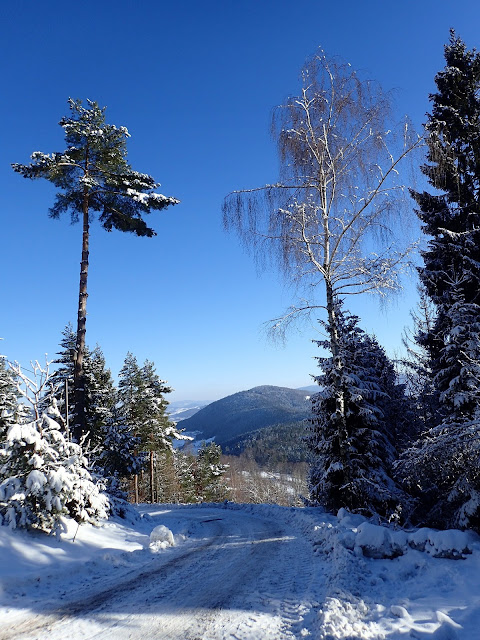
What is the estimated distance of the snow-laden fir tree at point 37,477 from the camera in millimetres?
8023

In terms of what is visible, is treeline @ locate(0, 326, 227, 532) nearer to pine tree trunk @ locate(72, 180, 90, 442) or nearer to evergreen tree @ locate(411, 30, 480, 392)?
pine tree trunk @ locate(72, 180, 90, 442)

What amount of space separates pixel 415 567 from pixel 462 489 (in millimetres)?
4136

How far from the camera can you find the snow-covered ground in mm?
4422

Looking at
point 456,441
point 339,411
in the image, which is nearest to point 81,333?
point 339,411

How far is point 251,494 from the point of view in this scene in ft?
206

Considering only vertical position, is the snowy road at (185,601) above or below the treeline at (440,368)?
below

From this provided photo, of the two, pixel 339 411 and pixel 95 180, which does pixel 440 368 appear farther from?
pixel 95 180

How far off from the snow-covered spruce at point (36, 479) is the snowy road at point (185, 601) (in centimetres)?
184

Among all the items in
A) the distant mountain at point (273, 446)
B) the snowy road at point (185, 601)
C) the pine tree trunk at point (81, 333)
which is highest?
the pine tree trunk at point (81, 333)

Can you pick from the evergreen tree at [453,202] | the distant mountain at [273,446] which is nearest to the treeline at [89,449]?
the evergreen tree at [453,202]

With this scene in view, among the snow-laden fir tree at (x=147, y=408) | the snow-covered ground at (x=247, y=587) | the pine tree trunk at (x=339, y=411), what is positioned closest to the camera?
the snow-covered ground at (x=247, y=587)

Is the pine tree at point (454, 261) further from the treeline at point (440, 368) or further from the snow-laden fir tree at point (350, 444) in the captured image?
the snow-laden fir tree at point (350, 444)

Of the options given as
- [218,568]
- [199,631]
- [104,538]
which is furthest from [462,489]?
[104,538]

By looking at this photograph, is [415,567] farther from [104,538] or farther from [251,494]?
[251,494]
